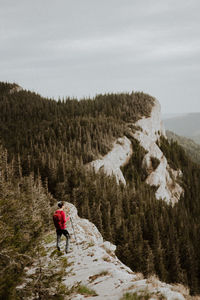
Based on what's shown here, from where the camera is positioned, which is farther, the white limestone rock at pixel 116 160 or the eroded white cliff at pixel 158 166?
the eroded white cliff at pixel 158 166

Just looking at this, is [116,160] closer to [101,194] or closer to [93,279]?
[101,194]

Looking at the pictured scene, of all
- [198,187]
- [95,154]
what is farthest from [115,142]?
[198,187]

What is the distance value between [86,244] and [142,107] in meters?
164

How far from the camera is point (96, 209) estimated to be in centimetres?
6894

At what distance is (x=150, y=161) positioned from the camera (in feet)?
461

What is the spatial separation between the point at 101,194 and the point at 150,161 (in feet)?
221

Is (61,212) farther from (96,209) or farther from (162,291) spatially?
(96,209)

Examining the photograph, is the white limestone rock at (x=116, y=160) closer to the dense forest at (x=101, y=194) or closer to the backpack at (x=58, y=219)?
the dense forest at (x=101, y=194)

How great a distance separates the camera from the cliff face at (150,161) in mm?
116875

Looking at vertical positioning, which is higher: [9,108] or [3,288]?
[9,108]

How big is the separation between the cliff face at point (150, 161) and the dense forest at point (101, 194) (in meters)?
3.84

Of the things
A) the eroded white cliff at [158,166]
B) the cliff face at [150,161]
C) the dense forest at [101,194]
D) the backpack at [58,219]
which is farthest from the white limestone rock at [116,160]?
the backpack at [58,219]

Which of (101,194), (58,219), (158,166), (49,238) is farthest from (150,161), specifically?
(58,219)

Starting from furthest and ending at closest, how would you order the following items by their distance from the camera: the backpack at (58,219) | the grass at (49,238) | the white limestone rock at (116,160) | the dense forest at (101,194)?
the white limestone rock at (116,160) < the dense forest at (101,194) < the grass at (49,238) < the backpack at (58,219)
